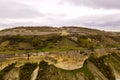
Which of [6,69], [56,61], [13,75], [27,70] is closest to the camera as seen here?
[13,75]

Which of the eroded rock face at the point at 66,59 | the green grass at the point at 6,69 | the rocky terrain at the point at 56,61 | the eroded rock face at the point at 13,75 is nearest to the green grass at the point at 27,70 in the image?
the rocky terrain at the point at 56,61

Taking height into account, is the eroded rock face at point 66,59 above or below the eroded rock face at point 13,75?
above

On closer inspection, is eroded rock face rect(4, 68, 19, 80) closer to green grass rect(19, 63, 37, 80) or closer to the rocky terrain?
the rocky terrain

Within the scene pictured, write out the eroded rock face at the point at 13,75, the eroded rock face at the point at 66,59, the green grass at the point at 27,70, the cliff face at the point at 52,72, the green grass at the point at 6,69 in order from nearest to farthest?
the eroded rock face at the point at 13,75
the green grass at the point at 27,70
the cliff face at the point at 52,72
the green grass at the point at 6,69
the eroded rock face at the point at 66,59

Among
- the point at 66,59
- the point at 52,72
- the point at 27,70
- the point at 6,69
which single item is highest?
the point at 66,59

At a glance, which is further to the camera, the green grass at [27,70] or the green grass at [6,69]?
the green grass at [6,69]

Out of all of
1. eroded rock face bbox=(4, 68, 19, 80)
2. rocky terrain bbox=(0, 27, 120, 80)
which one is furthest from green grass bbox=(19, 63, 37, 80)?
eroded rock face bbox=(4, 68, 19, 80)

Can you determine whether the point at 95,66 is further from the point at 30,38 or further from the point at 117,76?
the point at 30,38

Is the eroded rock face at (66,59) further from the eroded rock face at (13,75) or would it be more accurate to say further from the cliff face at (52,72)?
the eroded rock face at (13,75)

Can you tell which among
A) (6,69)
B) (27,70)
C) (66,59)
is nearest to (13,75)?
(6,69)

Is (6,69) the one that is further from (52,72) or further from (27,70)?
(52,72)

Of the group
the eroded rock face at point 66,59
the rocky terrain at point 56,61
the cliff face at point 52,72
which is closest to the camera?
the cliff face at point 52,72
